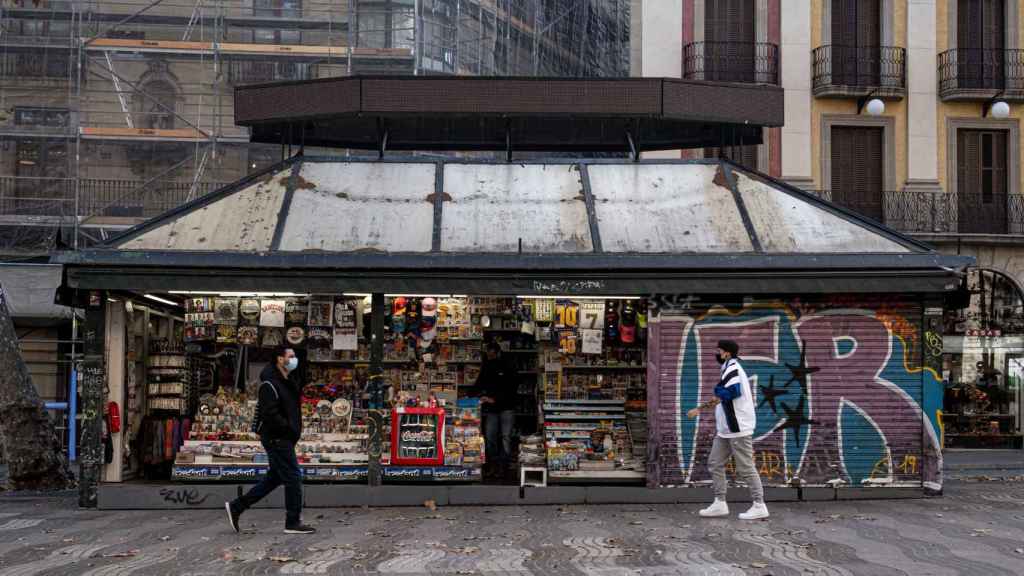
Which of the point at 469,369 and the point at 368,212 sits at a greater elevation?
the point at 368,212

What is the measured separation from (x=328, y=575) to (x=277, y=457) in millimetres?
2577

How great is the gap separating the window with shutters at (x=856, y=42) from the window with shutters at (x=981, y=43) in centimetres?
183

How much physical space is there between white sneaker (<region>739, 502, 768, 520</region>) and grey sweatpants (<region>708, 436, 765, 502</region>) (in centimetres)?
6

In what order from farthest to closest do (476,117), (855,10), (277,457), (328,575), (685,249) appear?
1. (855,10)
2. (476,117)
3. (685,249)
4. (277,457)
5. (328,575)

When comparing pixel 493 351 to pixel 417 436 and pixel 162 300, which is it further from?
pixel 162 300

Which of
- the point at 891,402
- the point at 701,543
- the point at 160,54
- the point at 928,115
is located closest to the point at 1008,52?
the point at 928,115

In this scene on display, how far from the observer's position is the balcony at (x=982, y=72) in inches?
1114

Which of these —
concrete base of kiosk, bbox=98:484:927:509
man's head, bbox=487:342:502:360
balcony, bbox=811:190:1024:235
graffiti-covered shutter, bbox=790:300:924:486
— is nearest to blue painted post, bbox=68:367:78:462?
concrete base of kiosk, bbox=98:484:927:509

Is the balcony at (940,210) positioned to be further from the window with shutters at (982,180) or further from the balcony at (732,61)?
the balcony at (732,61)

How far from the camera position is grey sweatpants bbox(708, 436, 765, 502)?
13.0 meters

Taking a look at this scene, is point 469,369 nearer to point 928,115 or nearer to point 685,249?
point 685,249

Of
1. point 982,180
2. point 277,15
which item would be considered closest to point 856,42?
point 982,180

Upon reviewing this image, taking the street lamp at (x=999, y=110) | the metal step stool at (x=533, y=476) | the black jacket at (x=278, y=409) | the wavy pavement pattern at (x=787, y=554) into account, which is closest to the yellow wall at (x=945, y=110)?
the street lamp at (x=999, y=110)

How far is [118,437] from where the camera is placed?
568 inches
